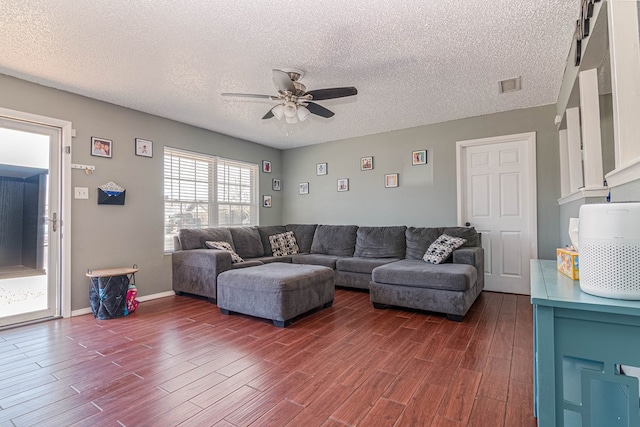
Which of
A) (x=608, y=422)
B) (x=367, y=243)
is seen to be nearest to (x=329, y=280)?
(x=367, y=243)

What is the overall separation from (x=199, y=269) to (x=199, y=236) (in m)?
0.60

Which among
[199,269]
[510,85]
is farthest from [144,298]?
[510,85]

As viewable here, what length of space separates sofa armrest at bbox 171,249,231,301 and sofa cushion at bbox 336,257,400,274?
161 centimetres

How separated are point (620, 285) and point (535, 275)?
0.47 metres

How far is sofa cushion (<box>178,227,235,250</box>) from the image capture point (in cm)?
423

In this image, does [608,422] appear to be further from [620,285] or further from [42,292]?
[42,292]

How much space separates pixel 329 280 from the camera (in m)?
3.54

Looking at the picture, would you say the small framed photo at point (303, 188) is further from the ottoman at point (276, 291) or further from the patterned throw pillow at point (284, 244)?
the ottoman at point (276, 291)

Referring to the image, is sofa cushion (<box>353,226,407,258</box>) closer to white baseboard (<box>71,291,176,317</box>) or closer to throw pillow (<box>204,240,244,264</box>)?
throw pillow (<box>204,240,244,264</box>)

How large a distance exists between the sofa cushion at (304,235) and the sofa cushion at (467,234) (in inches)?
90.3

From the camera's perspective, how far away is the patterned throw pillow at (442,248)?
→ 3.72 meters

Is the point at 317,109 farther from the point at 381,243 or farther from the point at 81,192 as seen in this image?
the point at 81,192

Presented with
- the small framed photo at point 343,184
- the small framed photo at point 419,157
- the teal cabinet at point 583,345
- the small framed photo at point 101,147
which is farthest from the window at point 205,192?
the teal cabinet at point 583,345

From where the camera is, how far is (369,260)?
4.38 m
